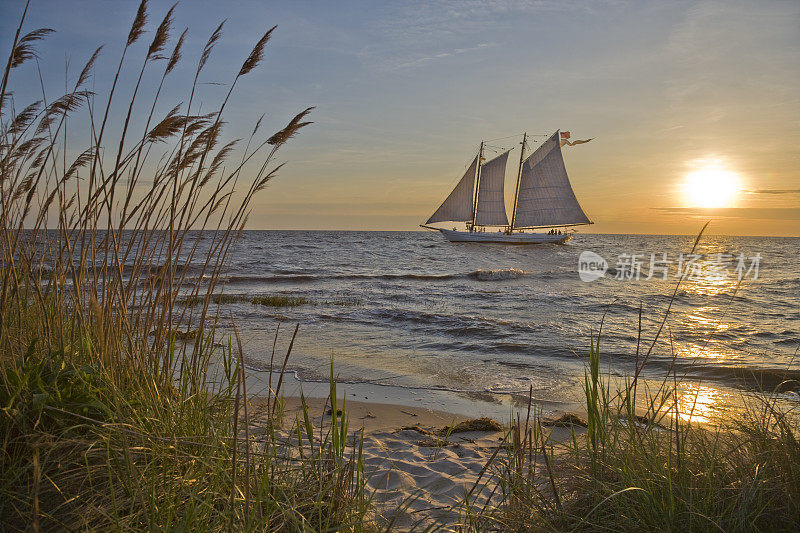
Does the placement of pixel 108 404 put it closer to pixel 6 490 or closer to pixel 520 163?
pixel 6 490

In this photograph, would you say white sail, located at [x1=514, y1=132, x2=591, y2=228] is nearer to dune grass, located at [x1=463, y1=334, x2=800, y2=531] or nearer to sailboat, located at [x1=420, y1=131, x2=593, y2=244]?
sailboat, located at [x1=420, y1=131, x2=593, y2=244]

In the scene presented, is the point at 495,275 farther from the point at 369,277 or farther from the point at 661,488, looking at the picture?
the point at 661,488

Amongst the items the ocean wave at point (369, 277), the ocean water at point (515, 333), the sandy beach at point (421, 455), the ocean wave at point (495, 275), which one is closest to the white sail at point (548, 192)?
the ocean wave at point (369, 277)

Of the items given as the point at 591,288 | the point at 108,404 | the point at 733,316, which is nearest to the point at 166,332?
the point at 108,404

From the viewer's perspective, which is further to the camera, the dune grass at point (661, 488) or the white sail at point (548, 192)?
the white sail at point (548, 192)

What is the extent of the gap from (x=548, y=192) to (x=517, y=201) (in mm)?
3794

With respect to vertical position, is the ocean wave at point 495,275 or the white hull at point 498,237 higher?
the white hull at point 498,237

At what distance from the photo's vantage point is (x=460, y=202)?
45.7 meters

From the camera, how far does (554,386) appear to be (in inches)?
203

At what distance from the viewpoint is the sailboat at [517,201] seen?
42.2 meters

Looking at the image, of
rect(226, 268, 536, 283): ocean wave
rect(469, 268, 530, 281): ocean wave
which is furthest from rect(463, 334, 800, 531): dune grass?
rect(469, 268, 530, 281): ocean wave

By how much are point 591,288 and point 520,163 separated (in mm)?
35584

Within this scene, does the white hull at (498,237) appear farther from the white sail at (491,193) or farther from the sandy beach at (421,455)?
the sandy beach at (421,455)

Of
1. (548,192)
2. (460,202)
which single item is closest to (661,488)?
(548,192)
